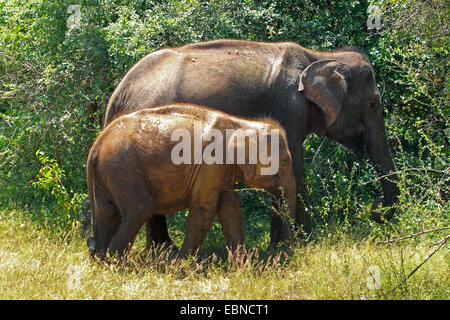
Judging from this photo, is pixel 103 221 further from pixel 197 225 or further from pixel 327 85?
pixel 327 85

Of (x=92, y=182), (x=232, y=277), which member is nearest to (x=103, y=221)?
(x=92, y=182)

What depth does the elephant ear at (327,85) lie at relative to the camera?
26.4ft

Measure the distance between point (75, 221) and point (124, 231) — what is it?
1.84 m

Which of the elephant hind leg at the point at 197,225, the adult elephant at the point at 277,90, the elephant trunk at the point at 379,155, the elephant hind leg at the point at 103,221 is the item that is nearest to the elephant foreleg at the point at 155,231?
the adult elephant at the point at 277,90

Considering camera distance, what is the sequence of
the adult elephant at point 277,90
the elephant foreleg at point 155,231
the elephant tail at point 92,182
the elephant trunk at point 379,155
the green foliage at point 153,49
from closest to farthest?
1. the elephant tail at point 92,182
2. the adult elephant at point 277,90
3. the elephant foreleg at point 155,231
4. the elephant trunk at point 379,155
5. the green foliage at point 153,49

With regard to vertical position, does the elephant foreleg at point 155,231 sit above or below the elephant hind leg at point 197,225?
below

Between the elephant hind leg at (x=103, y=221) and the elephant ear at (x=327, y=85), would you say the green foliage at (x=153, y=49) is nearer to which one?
the elephant ear at (x=327, y=85)

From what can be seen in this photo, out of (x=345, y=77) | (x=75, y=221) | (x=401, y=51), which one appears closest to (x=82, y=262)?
(x=75, y=221)

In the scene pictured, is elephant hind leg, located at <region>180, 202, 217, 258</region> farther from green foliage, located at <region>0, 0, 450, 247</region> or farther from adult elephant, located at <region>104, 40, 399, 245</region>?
green foliage, located at <region>0, 0, 450, 247</region>

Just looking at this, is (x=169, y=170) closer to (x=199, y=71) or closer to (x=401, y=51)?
(x=199, y=71)

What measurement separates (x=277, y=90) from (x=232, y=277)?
2.52 metres

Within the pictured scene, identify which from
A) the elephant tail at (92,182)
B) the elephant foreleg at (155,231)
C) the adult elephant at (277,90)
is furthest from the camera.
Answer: the elephant foreleg at (155,231)

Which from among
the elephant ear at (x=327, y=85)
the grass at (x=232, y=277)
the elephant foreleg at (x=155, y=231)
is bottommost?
the elephant foreleg at (x=155, y=231)

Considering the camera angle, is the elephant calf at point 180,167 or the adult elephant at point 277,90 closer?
the elephant calf at point 180,167
